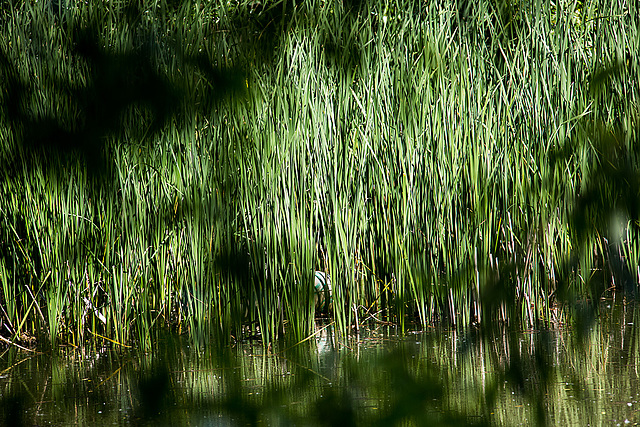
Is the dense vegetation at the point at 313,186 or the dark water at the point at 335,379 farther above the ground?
the dense vegetation at the point at 313,186

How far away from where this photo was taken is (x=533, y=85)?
2814 millimetres

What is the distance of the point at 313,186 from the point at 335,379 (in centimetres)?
87

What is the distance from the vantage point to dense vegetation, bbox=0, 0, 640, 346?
8.56ft

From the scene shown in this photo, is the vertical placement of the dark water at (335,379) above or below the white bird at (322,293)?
below

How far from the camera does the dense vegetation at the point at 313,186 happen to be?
8.56ft

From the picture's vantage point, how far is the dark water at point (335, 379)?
177 centimetres

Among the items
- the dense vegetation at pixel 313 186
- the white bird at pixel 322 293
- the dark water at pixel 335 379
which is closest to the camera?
the dark water at pixel 335 379

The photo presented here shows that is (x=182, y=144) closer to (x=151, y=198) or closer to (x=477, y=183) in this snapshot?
(x=151, y=198)

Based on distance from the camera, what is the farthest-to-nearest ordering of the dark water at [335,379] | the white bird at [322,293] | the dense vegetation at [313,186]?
the white bird at [322,293], the dense vegetation at [313,186], the dark water at [335,379]

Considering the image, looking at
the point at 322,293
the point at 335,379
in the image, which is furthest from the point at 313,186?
the point at 335,379

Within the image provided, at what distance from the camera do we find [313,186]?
273 cm

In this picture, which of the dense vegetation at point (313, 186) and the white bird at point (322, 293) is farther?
the white bird at point (322, 293)

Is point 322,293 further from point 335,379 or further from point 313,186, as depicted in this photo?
point 335,379

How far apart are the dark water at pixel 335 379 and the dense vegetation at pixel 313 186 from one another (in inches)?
5.7
